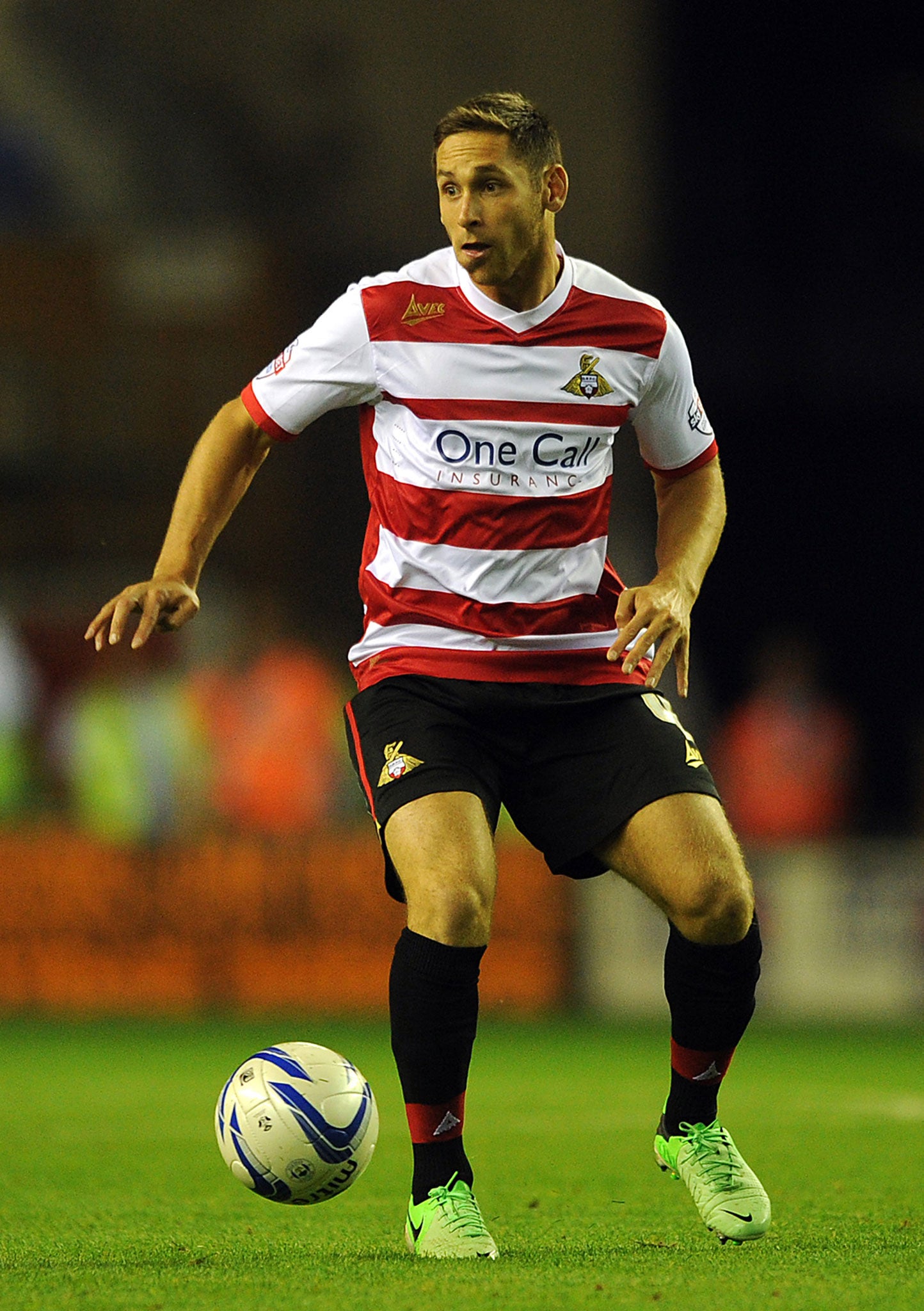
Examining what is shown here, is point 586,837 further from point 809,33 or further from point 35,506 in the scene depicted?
point 35,506

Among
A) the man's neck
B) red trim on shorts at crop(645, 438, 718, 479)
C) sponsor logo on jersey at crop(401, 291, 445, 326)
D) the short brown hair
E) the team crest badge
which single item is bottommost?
red trim on shorts at crop(645, 438, 718, 479)

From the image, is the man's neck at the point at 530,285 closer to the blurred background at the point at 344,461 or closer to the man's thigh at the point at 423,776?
the man's thigh at the point at 423,776

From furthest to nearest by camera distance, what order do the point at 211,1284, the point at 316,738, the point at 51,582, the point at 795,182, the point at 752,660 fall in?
the point at 51,582 < the point at 752,660 < the point at 795,182 < the point at 316,738 < the point at 211,1284

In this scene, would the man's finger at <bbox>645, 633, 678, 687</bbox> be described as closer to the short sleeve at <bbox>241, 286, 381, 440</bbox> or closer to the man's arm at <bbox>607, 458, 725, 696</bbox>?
the man's arm at <bbox>607, 458, 725, 696</bbox>

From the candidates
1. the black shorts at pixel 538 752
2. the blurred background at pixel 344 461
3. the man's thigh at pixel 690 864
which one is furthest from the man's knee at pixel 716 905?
the blurred background at pixel 344 461

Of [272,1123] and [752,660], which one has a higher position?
[272,1123]

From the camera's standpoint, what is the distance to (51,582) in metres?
20.9

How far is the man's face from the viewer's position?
4.52 metres

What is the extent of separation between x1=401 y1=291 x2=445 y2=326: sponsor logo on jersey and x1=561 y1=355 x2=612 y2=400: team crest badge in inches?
13.0

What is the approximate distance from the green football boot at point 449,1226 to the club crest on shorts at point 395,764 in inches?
32.6

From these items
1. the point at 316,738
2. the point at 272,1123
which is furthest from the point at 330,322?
the point at 316,738

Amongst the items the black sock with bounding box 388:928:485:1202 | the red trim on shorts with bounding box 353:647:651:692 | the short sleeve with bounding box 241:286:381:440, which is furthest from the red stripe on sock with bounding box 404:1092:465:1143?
the short sleeve with bounding box 241:286:381:440

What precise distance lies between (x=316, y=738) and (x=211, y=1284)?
26.5ft

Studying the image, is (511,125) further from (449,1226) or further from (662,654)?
(449,1226)
